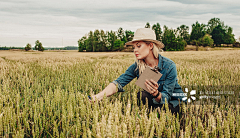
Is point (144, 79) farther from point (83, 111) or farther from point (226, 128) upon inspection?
point (226, 128)

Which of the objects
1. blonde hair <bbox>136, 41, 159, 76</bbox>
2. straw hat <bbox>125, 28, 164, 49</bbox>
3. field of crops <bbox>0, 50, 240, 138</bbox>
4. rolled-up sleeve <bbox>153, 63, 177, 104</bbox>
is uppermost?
straw hat <bbox>125, 28, 164, 49</bbox>

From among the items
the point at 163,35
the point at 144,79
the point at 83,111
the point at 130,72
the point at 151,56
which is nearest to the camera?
the point at 83,111

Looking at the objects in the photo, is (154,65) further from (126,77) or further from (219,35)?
(219,35)

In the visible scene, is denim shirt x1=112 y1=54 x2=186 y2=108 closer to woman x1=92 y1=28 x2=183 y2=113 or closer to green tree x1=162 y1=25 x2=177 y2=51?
woman x1=92 y1=28 x2=183 y2=113

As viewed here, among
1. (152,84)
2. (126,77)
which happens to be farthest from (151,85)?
(126,77)

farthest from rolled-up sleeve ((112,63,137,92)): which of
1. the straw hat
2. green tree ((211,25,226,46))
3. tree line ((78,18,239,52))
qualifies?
green tree ((211,25,226,46))

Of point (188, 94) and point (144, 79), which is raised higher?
point (144, 79)

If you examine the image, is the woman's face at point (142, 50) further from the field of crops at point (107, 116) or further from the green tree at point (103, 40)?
the green tree at point (103, 40)

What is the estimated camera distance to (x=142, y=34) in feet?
7.30

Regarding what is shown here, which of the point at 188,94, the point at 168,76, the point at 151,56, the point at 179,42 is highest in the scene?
the point at 179,42

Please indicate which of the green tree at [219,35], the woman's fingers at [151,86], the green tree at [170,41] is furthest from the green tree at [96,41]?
the woman's fingers at [151,86]

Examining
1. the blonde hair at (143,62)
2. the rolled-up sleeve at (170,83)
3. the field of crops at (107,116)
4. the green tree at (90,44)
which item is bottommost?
the field of crops at (107,116)

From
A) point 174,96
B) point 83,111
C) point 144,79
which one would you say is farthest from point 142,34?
point 83,111

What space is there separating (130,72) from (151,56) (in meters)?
0.48
